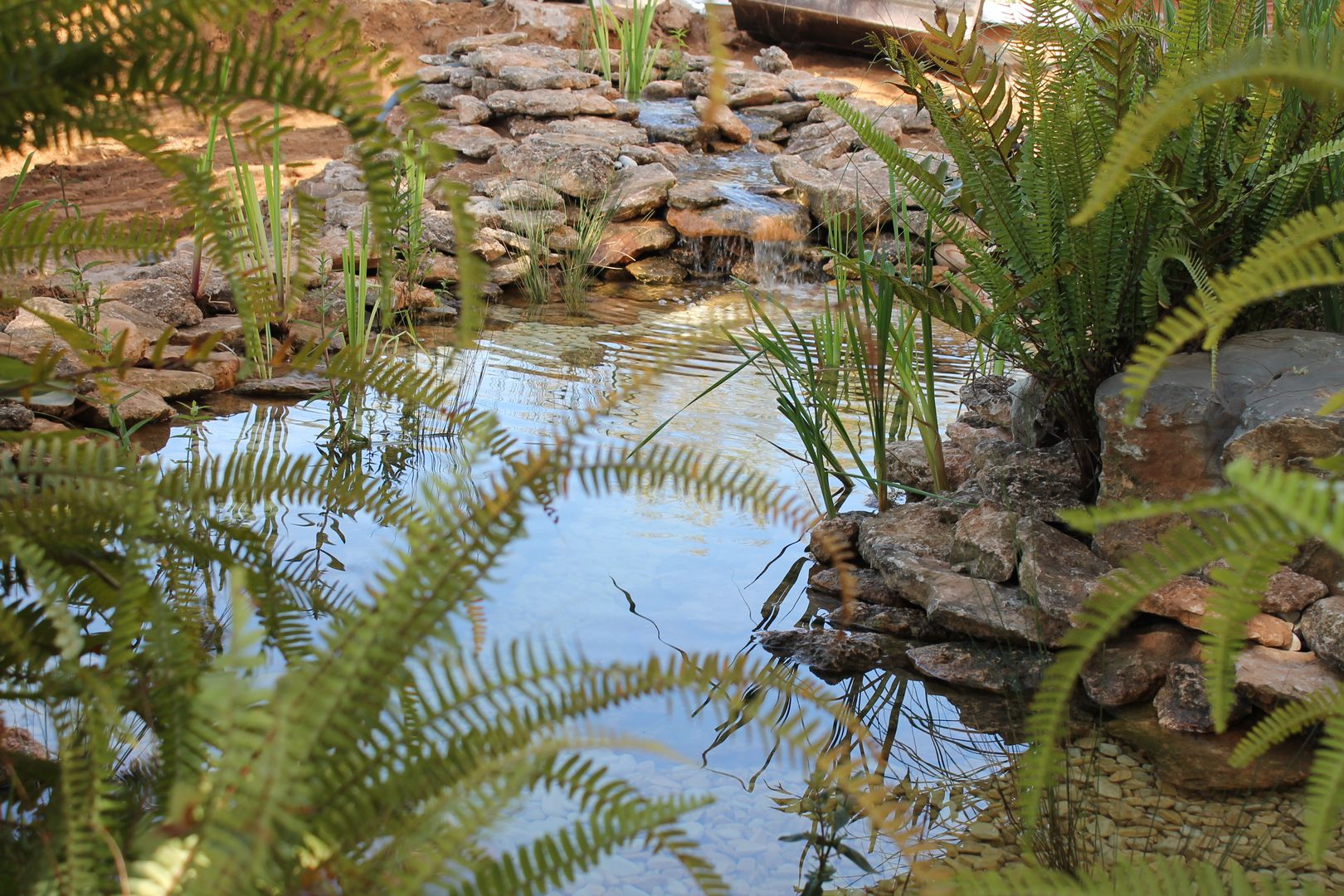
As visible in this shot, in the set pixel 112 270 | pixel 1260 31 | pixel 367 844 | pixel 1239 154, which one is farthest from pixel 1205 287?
pixel 112 270

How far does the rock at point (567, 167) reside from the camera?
6672 millimetres

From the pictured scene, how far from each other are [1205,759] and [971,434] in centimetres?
124

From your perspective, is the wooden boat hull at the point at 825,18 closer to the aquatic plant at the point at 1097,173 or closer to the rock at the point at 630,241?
the rock at the point at 630,241

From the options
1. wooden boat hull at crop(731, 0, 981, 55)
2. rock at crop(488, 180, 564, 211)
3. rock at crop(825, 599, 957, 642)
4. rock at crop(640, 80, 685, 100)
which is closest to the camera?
rock at crop(825, 599, 957, 642)

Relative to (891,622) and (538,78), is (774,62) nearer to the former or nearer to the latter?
(538,78)

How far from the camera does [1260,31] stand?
2143 millimetres

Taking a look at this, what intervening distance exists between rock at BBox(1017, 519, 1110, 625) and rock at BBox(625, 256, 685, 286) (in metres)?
4.31

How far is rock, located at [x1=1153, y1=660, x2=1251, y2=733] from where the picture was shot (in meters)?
1.86

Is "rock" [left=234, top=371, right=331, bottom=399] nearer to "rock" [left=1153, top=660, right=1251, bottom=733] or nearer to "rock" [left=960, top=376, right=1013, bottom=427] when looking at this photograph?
"rock" [left=960, top=376, right=1013, bottom=427]

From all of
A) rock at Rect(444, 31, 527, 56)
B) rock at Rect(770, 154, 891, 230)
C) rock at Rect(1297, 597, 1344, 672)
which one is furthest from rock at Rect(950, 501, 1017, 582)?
rock at Rect(444, 31, 527, 56)

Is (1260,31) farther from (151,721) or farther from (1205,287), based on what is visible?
(151,721)

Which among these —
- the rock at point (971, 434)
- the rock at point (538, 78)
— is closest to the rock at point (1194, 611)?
the rock at point (971, 434)

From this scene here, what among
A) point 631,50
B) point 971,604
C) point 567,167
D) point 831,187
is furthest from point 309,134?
point 971,604

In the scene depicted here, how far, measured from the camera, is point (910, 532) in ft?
8.22
